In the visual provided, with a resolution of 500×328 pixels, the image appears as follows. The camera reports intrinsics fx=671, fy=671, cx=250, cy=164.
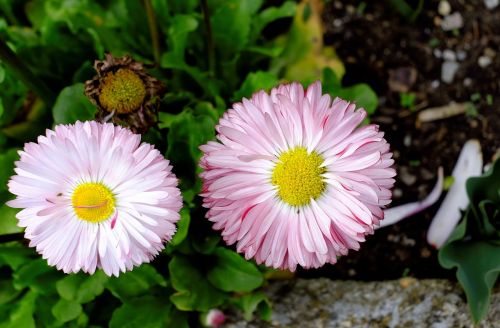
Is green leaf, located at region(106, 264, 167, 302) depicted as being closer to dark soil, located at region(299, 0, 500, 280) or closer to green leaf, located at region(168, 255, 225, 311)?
green leaf, located at region(168, 255, 225, 311)

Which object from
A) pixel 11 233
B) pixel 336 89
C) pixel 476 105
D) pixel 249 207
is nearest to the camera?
pixel 249 207

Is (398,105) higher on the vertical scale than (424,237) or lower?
higher

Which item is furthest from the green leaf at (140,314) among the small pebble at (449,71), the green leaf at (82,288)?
the small pebble at (449,71)

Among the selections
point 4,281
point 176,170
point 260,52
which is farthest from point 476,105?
point 4,281

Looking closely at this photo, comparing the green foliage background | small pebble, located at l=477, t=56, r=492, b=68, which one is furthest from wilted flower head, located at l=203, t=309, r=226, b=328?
small pebble, located at l=477, t=56, r=492, b=68

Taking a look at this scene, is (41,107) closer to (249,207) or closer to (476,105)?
(249,207)

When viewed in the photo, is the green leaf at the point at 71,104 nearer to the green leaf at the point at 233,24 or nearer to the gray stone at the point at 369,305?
the green leaf at the point at 233,24

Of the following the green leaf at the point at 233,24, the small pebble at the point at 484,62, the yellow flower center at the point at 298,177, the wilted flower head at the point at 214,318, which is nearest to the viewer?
the yellow flower center at the point at 298,177

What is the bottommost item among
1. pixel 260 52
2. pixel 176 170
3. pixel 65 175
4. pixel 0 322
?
pixel 0 322

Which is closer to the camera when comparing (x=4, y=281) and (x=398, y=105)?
(x=4, y=281)
